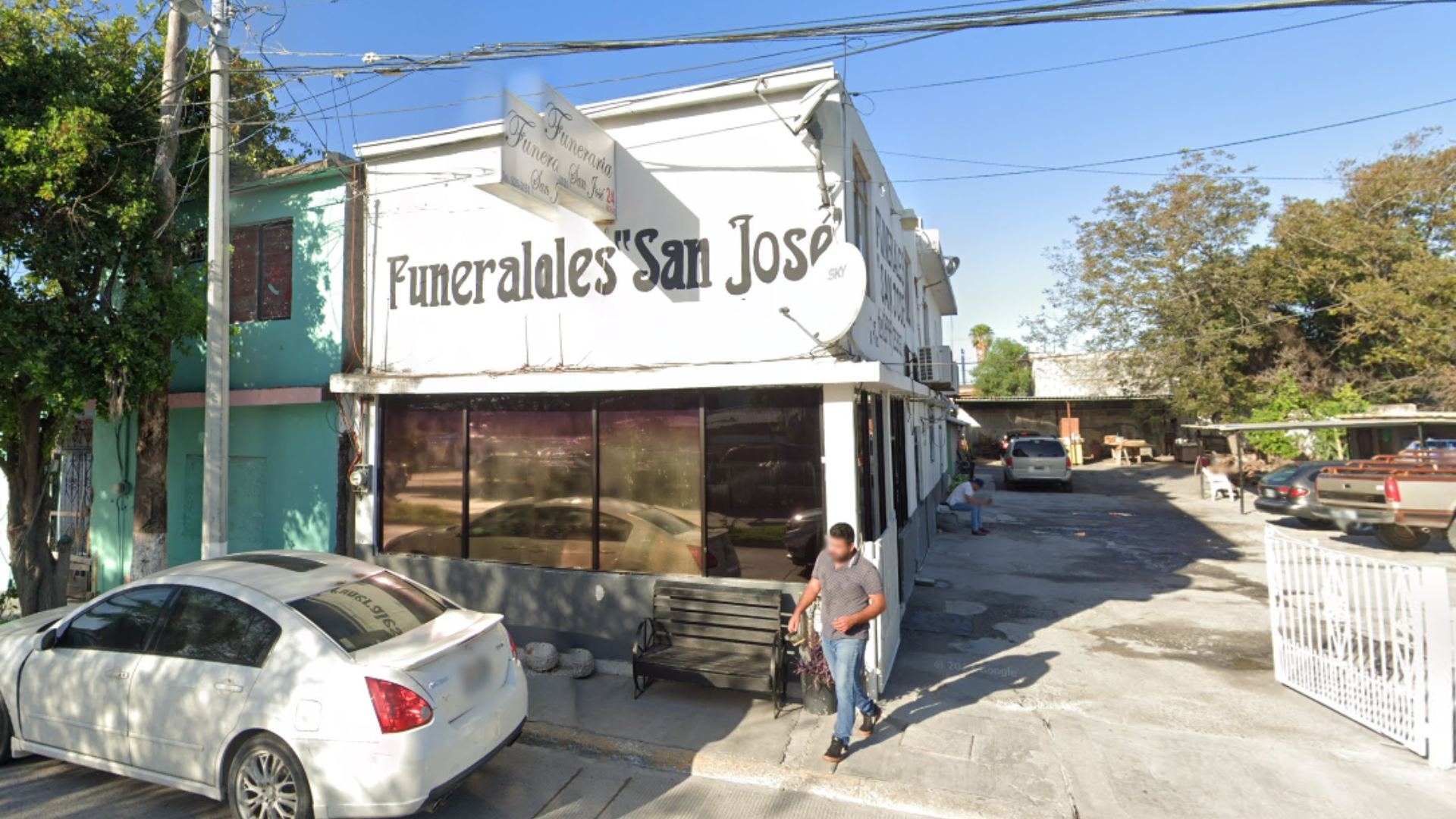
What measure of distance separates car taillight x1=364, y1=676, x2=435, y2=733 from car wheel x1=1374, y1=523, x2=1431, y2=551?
52.4ft

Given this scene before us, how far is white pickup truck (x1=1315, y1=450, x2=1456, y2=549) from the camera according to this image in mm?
11828

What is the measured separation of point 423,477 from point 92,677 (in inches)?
146

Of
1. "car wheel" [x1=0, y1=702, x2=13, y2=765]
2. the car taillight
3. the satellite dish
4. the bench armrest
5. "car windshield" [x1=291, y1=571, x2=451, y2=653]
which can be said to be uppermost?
the satellite dish

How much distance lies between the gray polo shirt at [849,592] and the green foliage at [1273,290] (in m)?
26.9

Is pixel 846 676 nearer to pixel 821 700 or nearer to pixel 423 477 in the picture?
pixel 821 700

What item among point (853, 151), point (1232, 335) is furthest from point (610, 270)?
point (1232, 335)

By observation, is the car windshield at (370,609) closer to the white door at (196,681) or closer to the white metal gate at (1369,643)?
the white door at (196,681)

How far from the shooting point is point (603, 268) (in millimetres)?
7277

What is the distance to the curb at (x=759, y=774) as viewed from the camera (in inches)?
175

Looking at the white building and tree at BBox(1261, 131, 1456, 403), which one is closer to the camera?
the white building

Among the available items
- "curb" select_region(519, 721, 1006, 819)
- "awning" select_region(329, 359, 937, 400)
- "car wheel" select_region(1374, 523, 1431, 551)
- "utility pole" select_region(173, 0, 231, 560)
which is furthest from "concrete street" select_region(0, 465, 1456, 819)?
"car wheel" select_region(1374, 523, 1431, 551)

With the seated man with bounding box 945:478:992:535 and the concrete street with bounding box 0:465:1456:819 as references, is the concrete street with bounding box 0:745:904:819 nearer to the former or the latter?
the concrete street with bounding box 0:465:1456:819

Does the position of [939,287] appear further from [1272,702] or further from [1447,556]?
[1272,702]

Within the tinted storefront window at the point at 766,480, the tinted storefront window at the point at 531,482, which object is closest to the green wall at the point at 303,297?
the tinted storefront window at the point at 531,482
